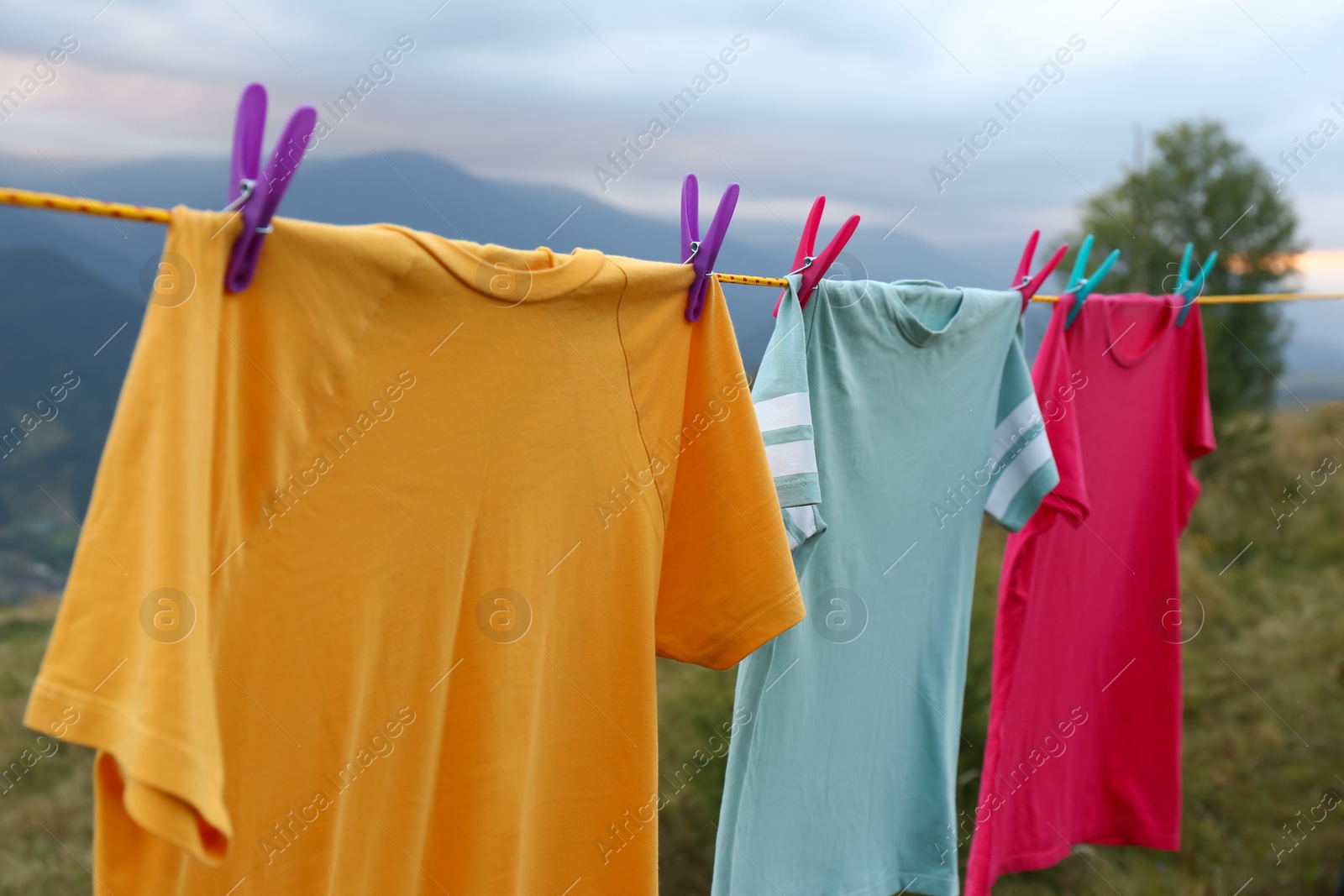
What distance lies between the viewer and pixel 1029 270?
5.43 ft

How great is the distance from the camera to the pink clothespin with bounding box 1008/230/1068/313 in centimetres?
160

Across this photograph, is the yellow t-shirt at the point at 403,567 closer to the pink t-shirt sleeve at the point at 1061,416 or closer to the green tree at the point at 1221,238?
the pink t-shirt sleeve at the point at 1061,416

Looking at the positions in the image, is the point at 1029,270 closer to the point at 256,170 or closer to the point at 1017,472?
the point at 1017,472

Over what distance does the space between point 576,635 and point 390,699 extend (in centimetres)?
23

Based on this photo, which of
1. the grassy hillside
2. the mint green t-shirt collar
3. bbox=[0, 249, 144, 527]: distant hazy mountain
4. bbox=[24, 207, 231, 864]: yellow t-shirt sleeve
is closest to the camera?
bbox=[24, 207, 231, 864]: yellow t-shirt sleeve

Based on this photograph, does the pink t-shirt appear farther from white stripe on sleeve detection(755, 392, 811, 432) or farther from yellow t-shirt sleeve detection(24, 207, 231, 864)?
yellow t-shirt sleeve detection(24, 207, 231, 864)

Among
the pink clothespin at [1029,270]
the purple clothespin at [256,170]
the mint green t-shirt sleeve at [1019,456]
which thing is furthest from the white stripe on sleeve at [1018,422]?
the purple clothespin at [256,170]

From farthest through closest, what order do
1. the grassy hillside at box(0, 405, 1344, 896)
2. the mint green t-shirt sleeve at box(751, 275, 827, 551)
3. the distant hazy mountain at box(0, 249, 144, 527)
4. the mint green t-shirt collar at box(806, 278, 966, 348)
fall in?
the grassy hillside at box(0, 405, 1344, 896) < the distant hazy mountain at box(0, 249, 144, 527) < the mint green t-shirt collar at box(806, 278, 966, 348) < the mint green t-shirt sleeve at box(751, 275, 827, 551)

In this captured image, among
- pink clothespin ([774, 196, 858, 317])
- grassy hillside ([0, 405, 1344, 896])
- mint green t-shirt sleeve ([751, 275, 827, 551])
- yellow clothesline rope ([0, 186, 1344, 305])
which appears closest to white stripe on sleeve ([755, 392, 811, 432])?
mint green t-shirt sleeve ([751, 275, 827, 551])

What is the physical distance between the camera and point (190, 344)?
0.79 m

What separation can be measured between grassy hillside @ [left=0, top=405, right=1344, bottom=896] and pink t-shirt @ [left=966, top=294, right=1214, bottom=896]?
137 cm

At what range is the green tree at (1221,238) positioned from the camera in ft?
18.6

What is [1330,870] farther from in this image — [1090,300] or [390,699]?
[390,699]

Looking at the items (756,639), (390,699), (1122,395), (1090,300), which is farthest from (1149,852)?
(390,699)
